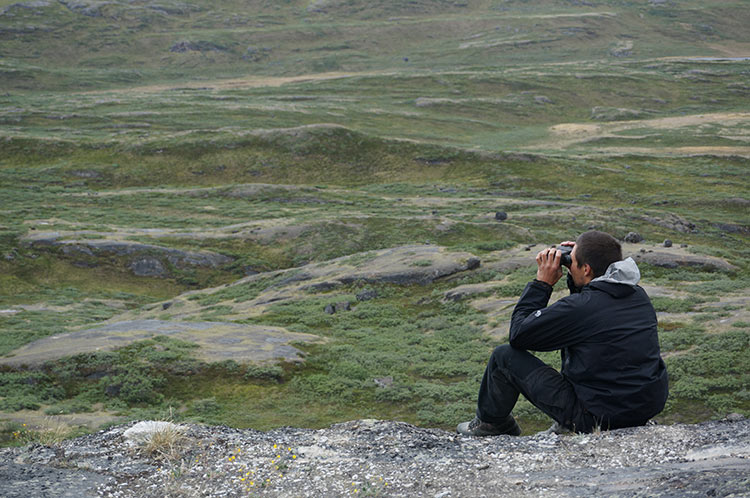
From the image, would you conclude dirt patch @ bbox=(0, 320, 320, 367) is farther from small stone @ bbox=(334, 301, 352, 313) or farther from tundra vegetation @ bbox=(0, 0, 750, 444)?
small stone @ bbox=(334, 301, 352, 313)

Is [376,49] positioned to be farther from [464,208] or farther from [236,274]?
[236,274]

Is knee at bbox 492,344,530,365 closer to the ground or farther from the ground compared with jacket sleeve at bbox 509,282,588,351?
closer to the ground

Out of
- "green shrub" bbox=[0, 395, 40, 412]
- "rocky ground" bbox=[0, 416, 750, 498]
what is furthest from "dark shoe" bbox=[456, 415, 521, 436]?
"green shrub" bbox=[0, 395, 40, 412]

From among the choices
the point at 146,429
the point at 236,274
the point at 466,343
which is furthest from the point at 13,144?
the point at 146,429

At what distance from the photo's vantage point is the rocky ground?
7.48 meters

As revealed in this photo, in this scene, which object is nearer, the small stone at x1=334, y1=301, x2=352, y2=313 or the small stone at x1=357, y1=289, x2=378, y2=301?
the small stone at x1=334, y1=301, x2=352, y2=313

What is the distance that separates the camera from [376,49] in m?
188

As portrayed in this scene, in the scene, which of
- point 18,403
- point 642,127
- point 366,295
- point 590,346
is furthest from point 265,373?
point 642,127

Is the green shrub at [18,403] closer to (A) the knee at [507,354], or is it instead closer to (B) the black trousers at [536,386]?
(B) the black trousers at [536,386]

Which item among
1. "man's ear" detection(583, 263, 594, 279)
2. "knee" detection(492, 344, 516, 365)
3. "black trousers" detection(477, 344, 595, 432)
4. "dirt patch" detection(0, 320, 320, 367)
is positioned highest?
"man's ear" detection(583, 263, 594, 279)

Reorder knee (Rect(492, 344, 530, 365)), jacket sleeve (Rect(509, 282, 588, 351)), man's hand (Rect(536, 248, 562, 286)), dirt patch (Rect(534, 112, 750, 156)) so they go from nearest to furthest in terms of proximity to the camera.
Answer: jacket sleeve (Rect(509, 282, 588, 351)) → man's hand (Rect(536, 248, 562, 286)) → knee (Rect(492, 344, 530, 365)) → dirt patch (Rect(534, 112, 750, 156))

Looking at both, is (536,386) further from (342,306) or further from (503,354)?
(342,306)

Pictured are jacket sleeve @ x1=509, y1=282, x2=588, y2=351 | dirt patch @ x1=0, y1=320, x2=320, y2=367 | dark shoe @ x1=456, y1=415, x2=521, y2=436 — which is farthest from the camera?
dirt patch @ x1=0, y1=320, x2=320, y2=367

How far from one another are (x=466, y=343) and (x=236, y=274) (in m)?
22.7
